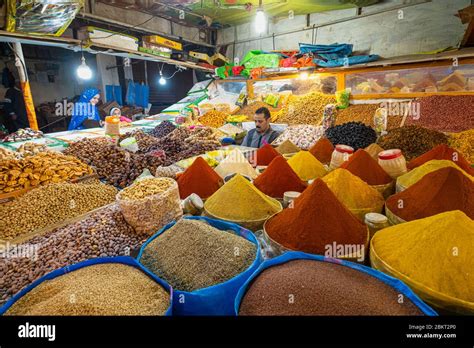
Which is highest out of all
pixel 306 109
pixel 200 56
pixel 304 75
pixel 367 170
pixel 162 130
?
pixel 200 56

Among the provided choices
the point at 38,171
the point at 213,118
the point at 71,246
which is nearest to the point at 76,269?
the point at 71,246

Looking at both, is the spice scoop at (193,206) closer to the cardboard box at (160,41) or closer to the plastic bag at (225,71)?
the plastic bag at (225,71)

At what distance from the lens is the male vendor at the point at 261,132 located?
330 cm

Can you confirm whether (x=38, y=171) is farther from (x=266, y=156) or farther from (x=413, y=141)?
(x=413, y=141)

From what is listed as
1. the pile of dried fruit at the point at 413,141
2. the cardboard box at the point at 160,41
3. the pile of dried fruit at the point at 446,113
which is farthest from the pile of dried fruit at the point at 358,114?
the cardboard box at the point at 160,41

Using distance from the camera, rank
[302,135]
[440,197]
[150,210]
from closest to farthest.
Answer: [440,197] → [150,210] → [302,135]

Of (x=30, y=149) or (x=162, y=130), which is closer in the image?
(x=30, y=149)

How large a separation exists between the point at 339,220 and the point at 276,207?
0.37 m

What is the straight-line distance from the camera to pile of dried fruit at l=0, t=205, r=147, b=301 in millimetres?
1045

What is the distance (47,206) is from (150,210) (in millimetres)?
679

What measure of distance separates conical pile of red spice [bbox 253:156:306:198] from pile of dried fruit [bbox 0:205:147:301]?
703mm

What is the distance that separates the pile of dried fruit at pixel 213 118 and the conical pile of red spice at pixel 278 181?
10.1ft

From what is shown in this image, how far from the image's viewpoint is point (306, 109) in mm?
3953

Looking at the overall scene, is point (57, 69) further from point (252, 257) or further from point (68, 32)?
point (252, 257)
